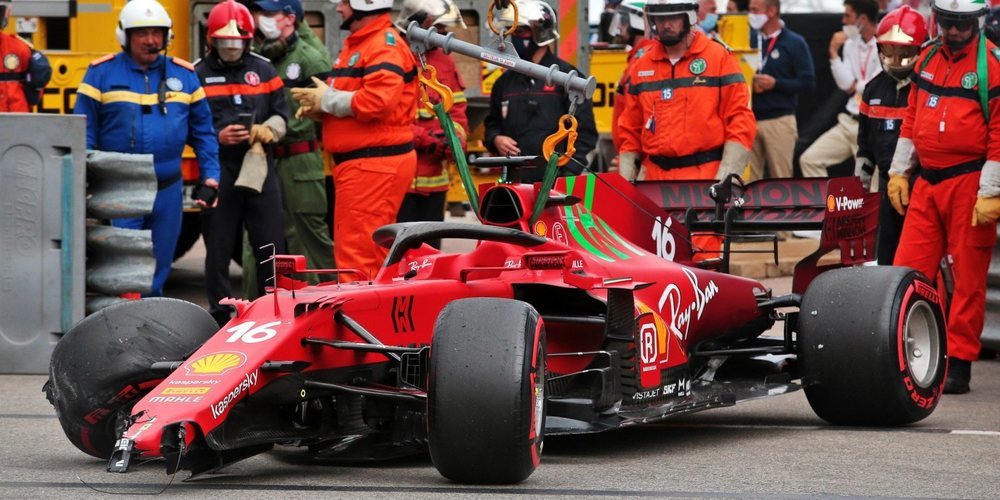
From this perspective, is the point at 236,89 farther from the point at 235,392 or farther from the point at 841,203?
the point at 235,392

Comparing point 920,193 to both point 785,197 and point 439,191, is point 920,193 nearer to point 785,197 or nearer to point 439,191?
point 785,197

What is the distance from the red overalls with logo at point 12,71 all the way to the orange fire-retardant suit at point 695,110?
14.7 ft

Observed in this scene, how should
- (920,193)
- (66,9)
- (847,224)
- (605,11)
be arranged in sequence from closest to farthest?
(847,224) → (920,193) → (66,9) → (605,11)

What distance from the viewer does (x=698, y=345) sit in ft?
26.8

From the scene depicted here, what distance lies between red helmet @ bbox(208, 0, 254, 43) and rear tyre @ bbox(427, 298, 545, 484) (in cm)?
537

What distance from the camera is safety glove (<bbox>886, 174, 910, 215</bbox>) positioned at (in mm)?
9977

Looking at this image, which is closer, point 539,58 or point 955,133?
point 955,133

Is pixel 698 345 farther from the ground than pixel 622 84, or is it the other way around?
pixel 622 84

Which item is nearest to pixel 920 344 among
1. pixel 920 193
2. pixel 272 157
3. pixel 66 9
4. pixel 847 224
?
pixel 847 224

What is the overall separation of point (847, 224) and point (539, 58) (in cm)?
313

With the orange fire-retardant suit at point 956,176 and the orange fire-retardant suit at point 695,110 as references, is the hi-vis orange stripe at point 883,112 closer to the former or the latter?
the orange fire-retardant suit at point 695,110

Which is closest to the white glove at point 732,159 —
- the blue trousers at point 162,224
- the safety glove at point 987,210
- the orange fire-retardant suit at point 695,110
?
the orange fire-retardant suit at point 695,110

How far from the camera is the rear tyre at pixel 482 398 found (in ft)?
19.9

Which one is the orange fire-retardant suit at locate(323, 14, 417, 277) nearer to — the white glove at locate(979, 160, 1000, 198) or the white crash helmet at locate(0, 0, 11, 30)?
the white crash helmet at locate(0, 0, 11, 30)
